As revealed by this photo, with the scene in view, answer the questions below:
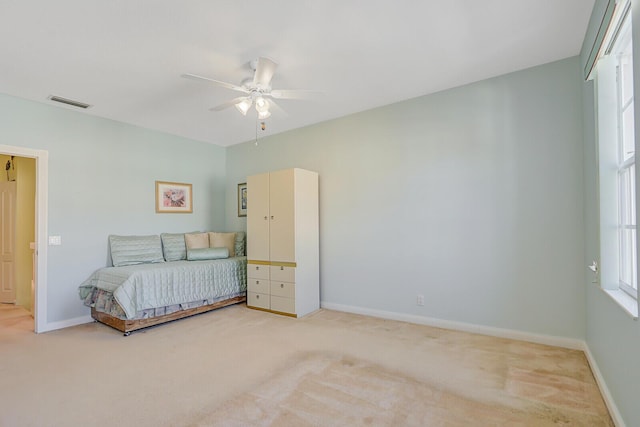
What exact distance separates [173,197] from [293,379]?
140 inches

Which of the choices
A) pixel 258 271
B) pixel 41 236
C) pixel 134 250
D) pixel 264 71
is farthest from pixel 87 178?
pixel 264 71

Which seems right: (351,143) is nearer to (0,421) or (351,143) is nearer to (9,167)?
(0,421)

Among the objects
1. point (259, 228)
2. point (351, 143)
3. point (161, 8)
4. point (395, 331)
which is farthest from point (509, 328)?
point (161, 8)

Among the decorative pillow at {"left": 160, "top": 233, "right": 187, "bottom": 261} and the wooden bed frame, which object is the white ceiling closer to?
the decorative pillow at {"left": 160, "top": 233, "right": 187, "bottom": 261}

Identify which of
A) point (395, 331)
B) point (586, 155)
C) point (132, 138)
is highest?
point (132, 138)

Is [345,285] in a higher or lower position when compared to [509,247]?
lower

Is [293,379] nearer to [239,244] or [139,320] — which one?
[139,320]

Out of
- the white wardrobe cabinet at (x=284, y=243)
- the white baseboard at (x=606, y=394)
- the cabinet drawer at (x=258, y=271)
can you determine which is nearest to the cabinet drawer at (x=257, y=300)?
the white wardrobe cabinet at (x=284, y=243)

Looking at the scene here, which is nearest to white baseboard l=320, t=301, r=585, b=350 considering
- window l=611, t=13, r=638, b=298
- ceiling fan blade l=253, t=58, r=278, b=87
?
window l=611, t=13, r=638, b=298

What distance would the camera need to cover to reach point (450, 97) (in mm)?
3359

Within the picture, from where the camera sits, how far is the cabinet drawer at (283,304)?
154 inches

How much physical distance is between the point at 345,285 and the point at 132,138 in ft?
11.6

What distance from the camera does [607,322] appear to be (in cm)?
200

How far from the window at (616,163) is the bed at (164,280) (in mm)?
3882
